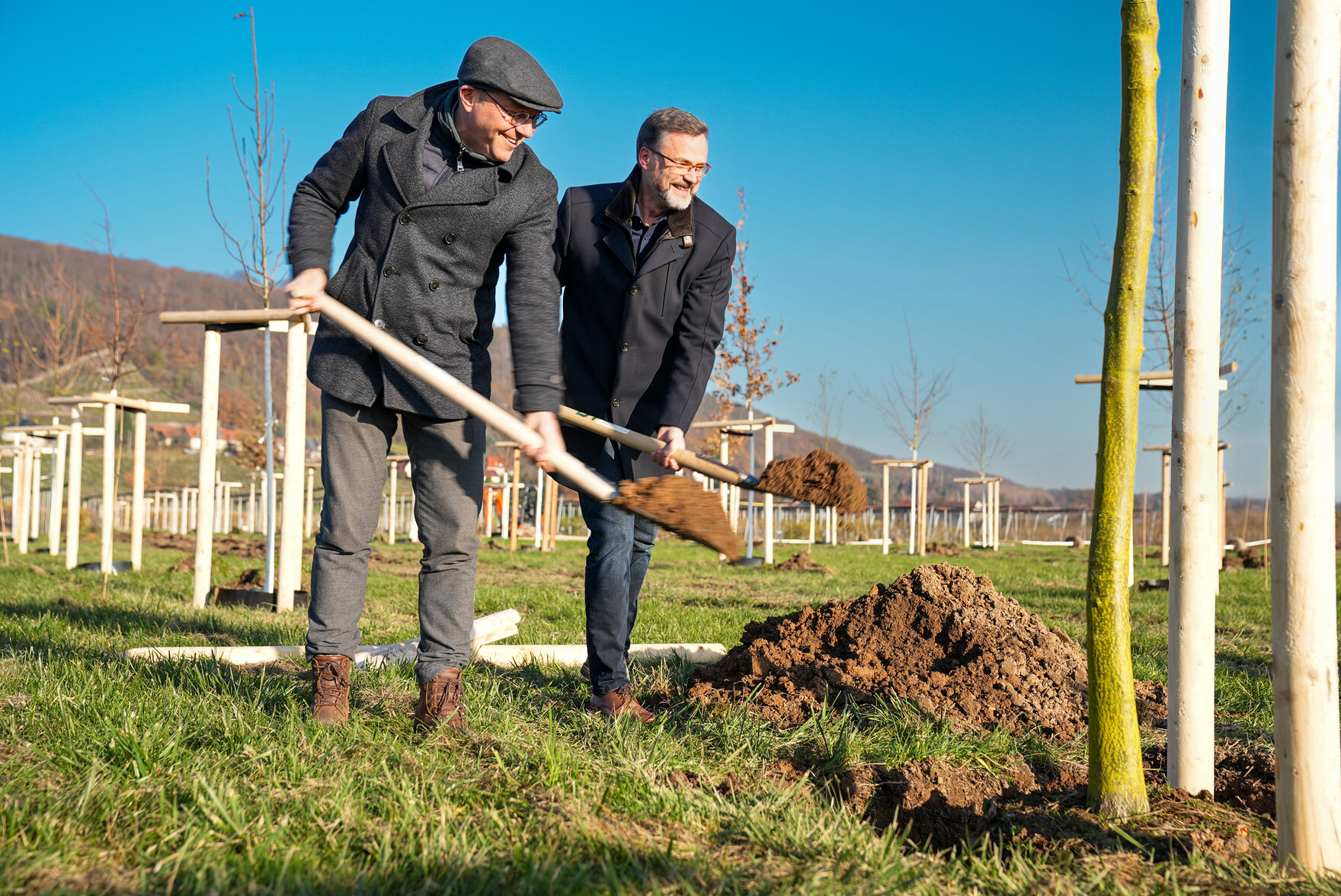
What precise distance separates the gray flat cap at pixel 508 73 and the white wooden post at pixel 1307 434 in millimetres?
1913

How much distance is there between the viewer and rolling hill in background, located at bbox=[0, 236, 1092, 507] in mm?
15857

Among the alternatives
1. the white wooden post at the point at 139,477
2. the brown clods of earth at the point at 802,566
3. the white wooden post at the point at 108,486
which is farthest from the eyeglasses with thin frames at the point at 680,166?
the brown clods of earth at the point at 802,566

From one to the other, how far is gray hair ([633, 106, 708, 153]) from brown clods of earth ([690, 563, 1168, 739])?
1951mm

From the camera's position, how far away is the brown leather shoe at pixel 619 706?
10.2 feet

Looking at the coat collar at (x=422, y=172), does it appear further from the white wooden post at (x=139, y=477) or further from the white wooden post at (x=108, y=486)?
the white wooden post at (x=139, y=477)

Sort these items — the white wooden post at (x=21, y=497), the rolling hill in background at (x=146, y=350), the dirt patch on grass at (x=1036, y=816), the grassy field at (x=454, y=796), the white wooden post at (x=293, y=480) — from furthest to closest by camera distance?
the rolling hill in background at (x=146, y=350)
the white wooden post at (x=21, y=497)
the white wooden post at (x=293, y=480)
the dirt patch on grass at (x=1036, y=816)
the grassy field at (x=454, y=796)

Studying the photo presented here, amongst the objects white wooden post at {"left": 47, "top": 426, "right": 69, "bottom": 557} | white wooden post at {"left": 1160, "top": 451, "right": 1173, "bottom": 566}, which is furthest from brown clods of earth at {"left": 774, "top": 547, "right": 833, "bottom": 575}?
white wooden post at {"left": 47, "top": 426, "right": 69, "bottom": 557}

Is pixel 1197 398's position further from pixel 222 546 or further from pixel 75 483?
pixel 222 546

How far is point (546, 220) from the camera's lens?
3080 millimetres

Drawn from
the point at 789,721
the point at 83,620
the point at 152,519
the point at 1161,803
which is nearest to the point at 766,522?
the point at 83,620

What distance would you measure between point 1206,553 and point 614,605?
1891mm

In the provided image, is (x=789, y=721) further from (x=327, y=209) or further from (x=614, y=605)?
(x=327, y=209)

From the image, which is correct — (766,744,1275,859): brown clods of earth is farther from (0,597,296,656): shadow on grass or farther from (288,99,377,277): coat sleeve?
(0,597,296,656): shadow on grass

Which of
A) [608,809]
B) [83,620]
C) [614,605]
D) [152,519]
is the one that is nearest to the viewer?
[608,809]
